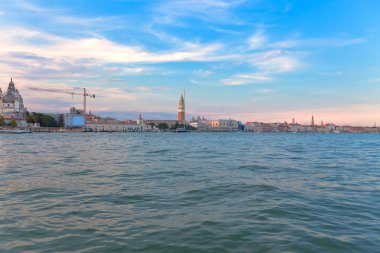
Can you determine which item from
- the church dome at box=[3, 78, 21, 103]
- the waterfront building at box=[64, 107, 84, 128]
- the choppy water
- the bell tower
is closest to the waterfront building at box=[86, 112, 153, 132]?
the waterfront building at box=[64, 107, 84, 128]

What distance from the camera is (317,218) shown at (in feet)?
20.8

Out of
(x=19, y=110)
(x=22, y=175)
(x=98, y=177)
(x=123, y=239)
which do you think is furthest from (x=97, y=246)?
(x=19, y=110)

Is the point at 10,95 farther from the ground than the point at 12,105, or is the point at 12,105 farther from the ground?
the point at 10,95

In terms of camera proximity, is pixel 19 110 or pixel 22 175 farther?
pixel 19 110

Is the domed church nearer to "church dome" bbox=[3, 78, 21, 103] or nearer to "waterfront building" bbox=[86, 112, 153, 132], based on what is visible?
"church dome" bbox=[3, 78, 21, 103]

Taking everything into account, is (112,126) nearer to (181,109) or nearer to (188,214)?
(181,109)

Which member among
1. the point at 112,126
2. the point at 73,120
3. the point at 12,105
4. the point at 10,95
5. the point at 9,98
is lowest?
the point at 112,126

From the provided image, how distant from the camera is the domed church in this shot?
120m

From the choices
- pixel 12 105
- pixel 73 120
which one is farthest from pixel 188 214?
pixel 73 120

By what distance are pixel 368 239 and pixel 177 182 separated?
5949mm

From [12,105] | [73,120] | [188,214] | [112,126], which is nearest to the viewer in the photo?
[188,214]

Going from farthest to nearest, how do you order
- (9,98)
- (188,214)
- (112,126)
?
(112,126), (9,98), (188,214)

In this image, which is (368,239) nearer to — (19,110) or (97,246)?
(97,246)

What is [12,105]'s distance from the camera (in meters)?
126
